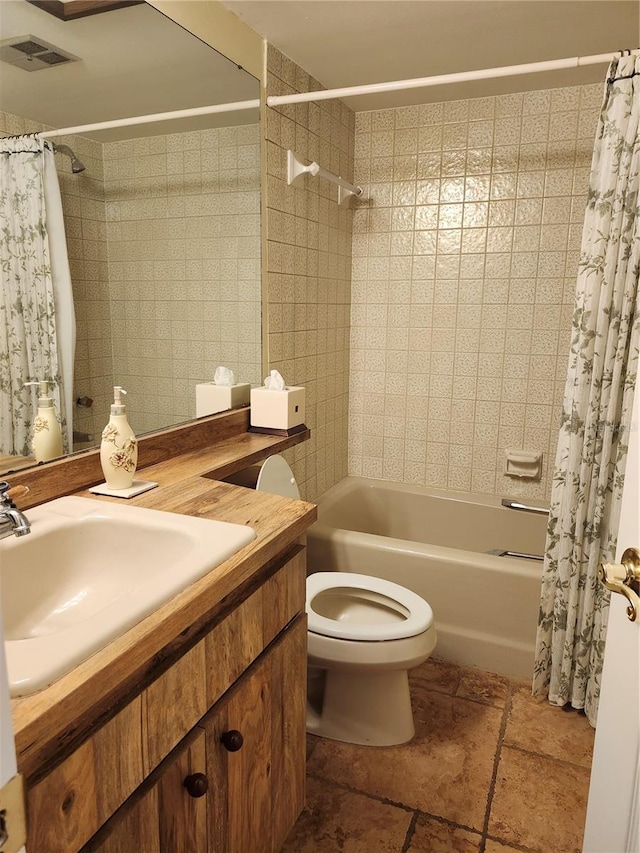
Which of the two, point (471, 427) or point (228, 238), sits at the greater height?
point (228, 238)

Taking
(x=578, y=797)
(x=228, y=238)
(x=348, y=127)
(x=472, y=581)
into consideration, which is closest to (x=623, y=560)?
(x=578, y=797)

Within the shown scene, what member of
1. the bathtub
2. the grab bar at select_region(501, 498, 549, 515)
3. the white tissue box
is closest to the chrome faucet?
the white tissue box

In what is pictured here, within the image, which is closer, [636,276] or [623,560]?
[623,560]

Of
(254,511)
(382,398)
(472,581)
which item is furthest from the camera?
(382,398)

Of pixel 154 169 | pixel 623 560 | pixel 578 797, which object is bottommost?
pixel 578 797

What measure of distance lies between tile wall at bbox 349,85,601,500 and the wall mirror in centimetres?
95

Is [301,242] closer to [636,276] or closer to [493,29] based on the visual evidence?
[493,29]

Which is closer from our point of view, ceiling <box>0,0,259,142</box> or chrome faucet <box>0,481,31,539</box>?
chrome faucet <box>0,481,31,539</box>

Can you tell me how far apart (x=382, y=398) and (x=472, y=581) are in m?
1.09

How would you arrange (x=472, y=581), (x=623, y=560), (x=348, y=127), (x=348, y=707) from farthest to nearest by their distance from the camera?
(x=348, y=127)
(x=472, y=581)
(x=348, y=707)
(x=623, y=560)

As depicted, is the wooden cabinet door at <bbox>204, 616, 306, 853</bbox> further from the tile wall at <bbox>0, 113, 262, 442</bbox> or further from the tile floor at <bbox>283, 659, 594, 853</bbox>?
the tile wall at <bbox>0, 113, 262, 442</bbox>

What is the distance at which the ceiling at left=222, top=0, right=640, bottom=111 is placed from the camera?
5.88ft

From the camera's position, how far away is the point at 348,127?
2746 mm

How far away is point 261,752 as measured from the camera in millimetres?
1187
